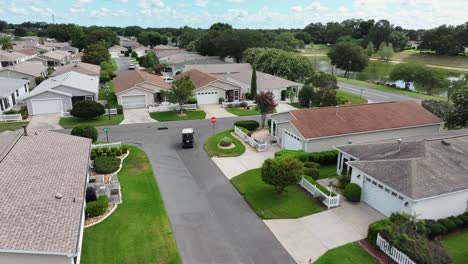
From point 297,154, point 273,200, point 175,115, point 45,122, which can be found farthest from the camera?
point 175,115

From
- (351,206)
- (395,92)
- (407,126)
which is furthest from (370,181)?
(395,92)

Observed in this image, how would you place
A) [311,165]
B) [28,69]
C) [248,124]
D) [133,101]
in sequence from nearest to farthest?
[311,165] < [248,124] < [133,101] < [28,69]

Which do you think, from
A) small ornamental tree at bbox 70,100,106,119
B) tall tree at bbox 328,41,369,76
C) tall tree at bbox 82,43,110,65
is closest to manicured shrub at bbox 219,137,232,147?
small ornamental tree at bbox 70,100,106,119

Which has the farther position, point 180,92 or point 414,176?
point 180,92

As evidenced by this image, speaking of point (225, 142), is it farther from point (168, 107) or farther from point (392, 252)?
point (392, 252)

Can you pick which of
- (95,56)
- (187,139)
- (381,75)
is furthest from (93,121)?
(381,75)

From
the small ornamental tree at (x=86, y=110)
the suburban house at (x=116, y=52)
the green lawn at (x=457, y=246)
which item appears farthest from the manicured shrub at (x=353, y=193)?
the suburban house at (x=116, y=52)

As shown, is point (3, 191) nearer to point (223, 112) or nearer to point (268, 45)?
point (223, 112)
